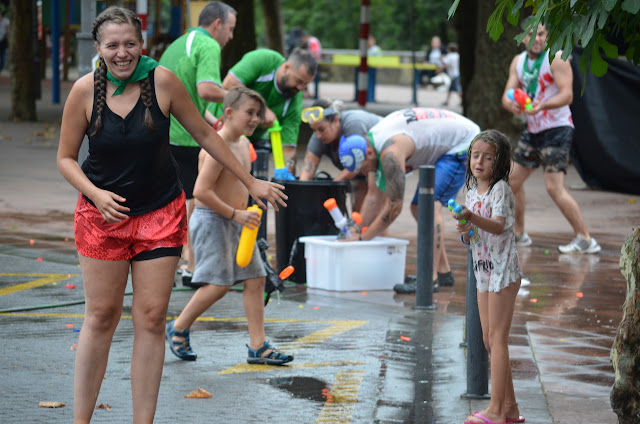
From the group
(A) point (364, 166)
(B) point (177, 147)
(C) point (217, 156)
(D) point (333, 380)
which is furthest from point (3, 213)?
(C) point (217, 156)

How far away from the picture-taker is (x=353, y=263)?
802 centimetres

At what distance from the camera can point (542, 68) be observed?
951cm

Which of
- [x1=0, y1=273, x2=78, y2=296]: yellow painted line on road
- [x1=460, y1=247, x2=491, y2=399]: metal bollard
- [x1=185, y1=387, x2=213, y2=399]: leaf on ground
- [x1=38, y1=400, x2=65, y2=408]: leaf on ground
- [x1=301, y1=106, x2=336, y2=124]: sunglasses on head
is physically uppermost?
[x1=301, y1=106, x2=336, y2=124]: sunglasses on head

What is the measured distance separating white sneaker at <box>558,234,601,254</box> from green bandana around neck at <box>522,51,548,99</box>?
1360 mm

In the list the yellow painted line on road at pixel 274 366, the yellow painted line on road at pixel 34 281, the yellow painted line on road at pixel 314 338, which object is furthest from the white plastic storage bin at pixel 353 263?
the yellow painted line on road at pixel 274 366

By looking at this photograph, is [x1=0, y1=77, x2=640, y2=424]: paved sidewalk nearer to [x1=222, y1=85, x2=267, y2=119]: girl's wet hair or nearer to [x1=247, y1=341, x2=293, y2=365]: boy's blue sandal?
[x1=247, y1=341, x2=293, y2=365]: boy's blue sandal

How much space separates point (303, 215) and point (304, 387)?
2.90m

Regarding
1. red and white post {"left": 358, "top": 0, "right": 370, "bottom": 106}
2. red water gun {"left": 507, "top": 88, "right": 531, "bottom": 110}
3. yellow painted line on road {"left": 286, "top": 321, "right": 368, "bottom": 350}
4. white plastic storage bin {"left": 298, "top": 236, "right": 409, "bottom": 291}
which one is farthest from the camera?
red and white post {"left": 358, "top": 0, "right": 370, "bottom": 106}

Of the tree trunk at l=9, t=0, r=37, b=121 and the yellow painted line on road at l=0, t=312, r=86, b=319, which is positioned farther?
the tree trunk at l=9, t=0, r=37, b=121

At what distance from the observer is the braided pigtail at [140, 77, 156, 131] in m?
4.12

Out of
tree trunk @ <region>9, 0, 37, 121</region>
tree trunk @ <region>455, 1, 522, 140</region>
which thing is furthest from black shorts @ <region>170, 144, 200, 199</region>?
tree trunk @ <region>9, 0, 37, 121</region>

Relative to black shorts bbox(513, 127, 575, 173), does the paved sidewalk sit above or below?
below

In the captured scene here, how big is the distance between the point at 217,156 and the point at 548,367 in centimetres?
247

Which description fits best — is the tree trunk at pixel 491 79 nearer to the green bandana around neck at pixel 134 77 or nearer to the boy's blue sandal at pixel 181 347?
the boy's blue sandal at pixel 181 347
